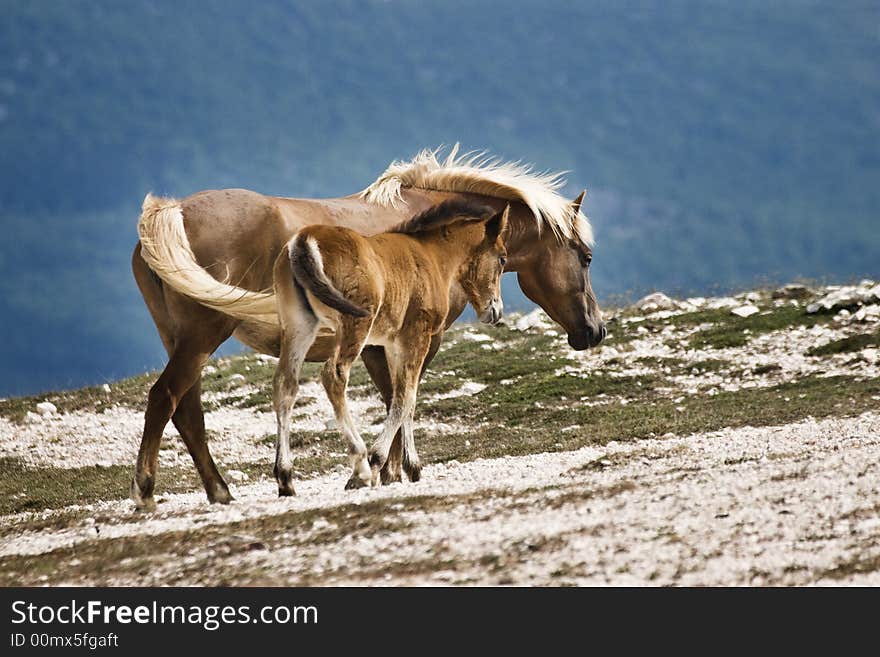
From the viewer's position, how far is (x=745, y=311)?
21938 mm

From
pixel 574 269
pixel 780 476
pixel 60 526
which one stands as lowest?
pixel 780 476

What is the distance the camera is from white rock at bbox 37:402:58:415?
65.6ft

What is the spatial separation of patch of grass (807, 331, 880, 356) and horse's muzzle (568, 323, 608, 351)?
673cm

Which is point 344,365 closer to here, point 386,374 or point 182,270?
point 182,270

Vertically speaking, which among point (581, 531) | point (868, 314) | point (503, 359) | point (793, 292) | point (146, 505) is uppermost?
point (793, 292)

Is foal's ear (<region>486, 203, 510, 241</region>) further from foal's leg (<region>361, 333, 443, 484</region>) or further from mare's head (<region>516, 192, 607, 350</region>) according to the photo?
mare's head (<region>516, 192, 607, 350</region>)

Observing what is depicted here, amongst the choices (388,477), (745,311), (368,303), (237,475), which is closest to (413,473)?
(388,477)

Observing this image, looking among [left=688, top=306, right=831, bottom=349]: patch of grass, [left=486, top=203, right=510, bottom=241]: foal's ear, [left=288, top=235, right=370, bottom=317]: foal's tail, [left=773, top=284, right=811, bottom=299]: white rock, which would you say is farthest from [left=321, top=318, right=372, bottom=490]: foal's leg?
[left=773, top=284, right=811, bottom=299]: white rock

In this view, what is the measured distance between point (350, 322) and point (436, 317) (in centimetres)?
121

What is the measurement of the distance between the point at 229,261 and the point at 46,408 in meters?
11.5

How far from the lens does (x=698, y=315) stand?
875 inches

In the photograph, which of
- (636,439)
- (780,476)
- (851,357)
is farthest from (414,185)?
(851,357)

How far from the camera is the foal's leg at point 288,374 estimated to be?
8742 mm
